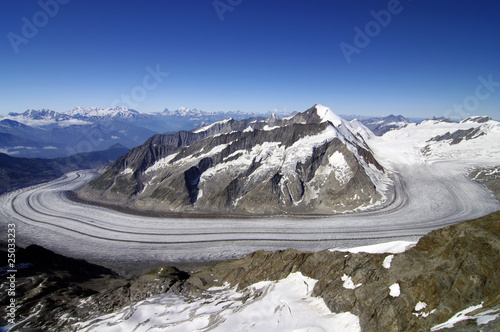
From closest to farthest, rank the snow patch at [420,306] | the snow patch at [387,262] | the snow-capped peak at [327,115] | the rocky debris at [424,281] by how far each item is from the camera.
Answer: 1. the rocky debris at [424,281]
2. the snow patch at [420,306]
3. the snow patch at [387,262]
4. the snow-capped peak at [327,115]

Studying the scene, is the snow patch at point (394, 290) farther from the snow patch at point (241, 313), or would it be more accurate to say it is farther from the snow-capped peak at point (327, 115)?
the snow-capped peak at point (327, 115)

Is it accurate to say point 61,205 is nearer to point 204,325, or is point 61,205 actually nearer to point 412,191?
point 204,325

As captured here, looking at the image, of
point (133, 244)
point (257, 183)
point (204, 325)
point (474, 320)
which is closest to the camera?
point (474, 320)

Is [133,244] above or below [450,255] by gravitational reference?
below

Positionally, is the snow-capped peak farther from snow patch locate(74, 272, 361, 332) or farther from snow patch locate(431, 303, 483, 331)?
snow patch locate(431, 303, 483, 331)

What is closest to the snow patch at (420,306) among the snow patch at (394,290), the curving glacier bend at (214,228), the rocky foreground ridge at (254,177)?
the snow patch at (394,290)

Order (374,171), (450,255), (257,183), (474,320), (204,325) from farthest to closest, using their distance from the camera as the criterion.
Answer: (374,171)
(257,183)
(204,325)
(450,255)
(474,320)

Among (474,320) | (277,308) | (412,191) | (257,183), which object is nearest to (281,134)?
(257,183)
